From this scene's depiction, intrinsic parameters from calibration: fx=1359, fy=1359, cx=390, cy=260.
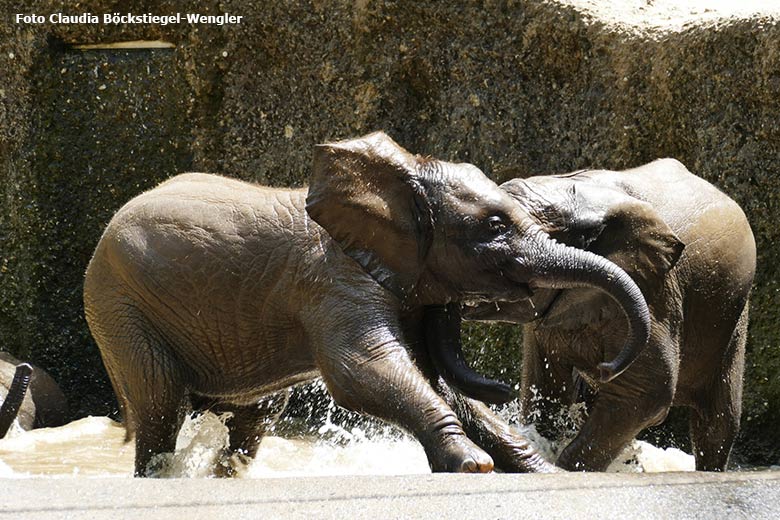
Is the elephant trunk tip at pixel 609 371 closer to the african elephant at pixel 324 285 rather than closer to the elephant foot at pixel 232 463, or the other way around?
the african elephant at pixel 324 285

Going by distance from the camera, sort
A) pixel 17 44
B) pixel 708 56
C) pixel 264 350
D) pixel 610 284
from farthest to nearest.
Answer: pixel 17 44
pixel 708 56
pixel 264 350
pixel 610 284

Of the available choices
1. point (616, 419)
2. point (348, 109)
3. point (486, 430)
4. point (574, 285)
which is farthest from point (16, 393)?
point (574, 285)

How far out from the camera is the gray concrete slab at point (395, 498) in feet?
12.1

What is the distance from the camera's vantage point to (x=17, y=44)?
9109 millimetres

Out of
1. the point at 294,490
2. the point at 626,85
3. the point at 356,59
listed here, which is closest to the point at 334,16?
the point at 356,59

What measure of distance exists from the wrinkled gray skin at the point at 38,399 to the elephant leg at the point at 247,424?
7.89 feet

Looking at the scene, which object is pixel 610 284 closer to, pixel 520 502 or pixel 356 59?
pixel 520 502

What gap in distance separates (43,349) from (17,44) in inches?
80.9

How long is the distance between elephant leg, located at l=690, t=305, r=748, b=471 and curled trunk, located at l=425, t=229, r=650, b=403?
1488 millimetres

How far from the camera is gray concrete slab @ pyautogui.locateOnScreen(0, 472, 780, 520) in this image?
368 centimetres

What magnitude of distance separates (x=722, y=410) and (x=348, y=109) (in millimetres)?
3352

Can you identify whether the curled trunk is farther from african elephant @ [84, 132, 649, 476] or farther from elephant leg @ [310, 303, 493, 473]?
elephant leg @ [310, 303, 493, 473]

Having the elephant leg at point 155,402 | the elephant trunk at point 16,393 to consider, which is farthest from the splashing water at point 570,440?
the elephant trunk at point 16,393

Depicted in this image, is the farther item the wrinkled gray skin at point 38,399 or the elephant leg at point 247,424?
the wrinkled gray skin at point 38,399
